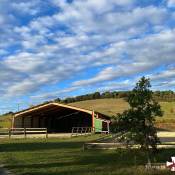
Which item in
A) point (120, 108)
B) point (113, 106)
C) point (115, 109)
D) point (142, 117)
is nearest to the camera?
point (142, 117)

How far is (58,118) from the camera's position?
7362 cm

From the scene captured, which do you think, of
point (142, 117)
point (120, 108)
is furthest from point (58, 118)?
point (142, 117)

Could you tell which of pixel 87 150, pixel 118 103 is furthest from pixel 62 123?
pixel 87 150

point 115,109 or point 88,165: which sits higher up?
point 115,109

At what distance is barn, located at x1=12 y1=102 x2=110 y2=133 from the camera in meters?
57.5

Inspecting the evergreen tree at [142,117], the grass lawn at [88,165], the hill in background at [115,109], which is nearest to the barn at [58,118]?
the hill in background at [115,109]

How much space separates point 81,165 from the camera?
16.0 m

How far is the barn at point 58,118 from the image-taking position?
57544 millimetres

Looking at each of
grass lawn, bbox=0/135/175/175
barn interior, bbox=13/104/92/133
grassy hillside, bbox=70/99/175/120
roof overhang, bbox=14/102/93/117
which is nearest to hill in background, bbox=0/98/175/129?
grassy hillside, bbox=70/99/175/120

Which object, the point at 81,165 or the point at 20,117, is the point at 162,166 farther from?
the point at 20,117

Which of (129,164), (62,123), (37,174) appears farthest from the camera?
(62,123)

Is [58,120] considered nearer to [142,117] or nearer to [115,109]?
[115,109]

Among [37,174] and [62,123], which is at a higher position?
[62,123]

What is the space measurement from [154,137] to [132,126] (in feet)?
2.28
